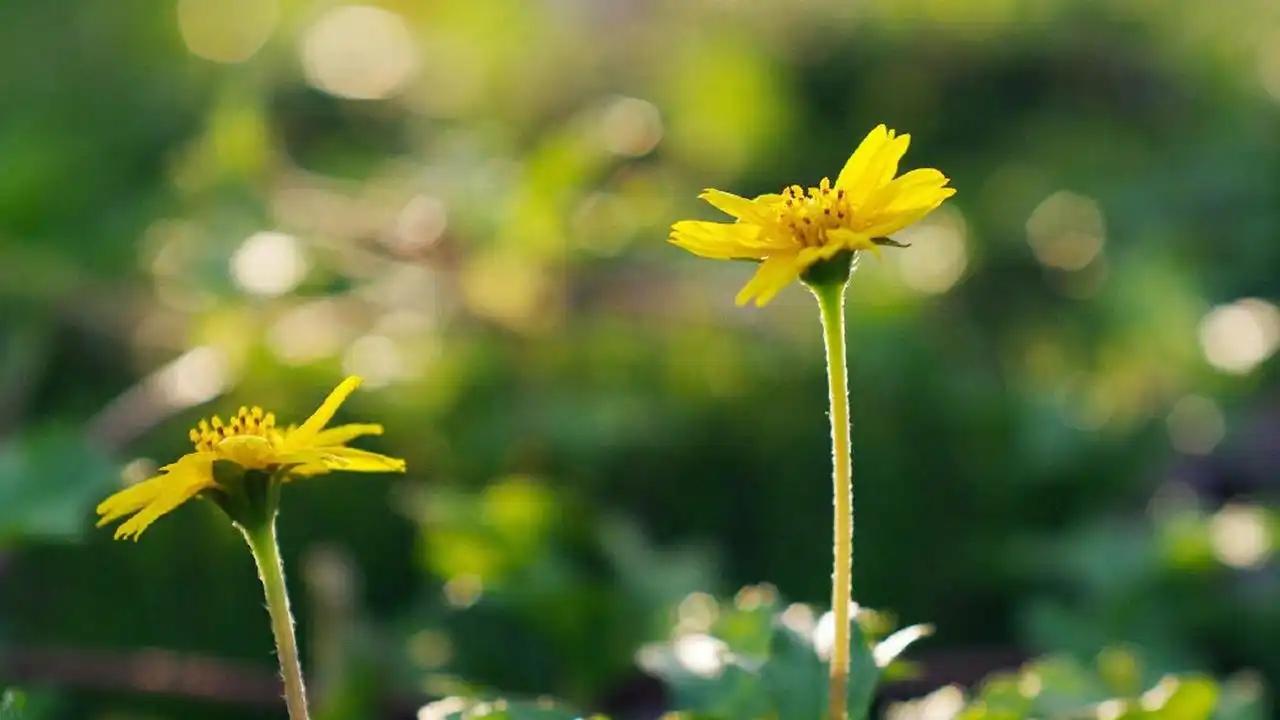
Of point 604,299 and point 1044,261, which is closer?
point 604,299

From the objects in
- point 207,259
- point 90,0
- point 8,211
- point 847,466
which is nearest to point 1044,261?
point 207,259

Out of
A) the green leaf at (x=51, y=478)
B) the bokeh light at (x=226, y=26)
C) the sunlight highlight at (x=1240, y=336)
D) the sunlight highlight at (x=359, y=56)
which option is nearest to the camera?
the green leaf at (x=51, y=478)

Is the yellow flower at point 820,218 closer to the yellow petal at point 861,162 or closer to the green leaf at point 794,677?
the yellow petal at point 861,162

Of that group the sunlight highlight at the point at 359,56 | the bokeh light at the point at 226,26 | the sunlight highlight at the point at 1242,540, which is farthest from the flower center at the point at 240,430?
the bokeh light at the point at 226,26

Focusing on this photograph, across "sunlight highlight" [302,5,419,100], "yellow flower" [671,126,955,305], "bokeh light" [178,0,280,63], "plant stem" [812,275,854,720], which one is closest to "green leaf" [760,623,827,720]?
"plant stem" [812,275,854,720]

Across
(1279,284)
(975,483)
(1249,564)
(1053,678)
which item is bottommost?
(1053,678)

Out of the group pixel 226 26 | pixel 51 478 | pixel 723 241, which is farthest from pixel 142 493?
pixel 226 26

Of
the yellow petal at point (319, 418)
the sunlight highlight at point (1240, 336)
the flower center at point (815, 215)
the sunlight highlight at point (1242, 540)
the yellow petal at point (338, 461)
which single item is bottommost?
the yellow petal at point (338, 461)

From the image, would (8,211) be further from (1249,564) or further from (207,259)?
(1249,564)
